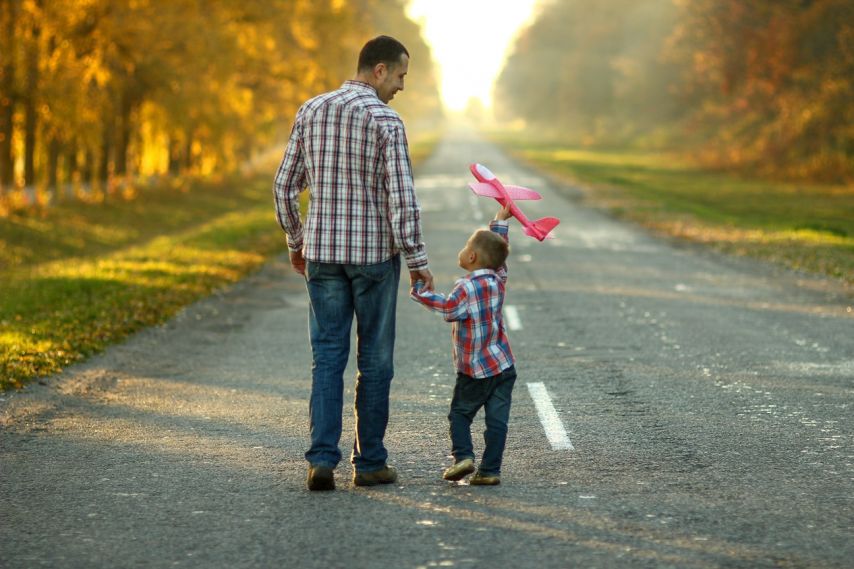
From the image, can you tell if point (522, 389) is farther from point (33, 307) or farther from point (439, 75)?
point (439, 75)

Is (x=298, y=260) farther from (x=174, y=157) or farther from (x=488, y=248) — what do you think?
(x=174, y=157)

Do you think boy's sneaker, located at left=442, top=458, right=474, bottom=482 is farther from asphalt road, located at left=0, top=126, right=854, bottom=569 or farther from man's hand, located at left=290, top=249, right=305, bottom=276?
man's hand, located at left=290, top=249, right=305, bottom=276

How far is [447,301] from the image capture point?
575 cm

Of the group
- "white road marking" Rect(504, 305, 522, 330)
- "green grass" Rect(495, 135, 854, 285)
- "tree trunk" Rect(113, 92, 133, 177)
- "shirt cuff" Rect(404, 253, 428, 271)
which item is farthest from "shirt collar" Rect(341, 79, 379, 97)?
"tree trunk" Rect(113, 92, 133, 177)

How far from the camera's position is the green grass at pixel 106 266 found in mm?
10781

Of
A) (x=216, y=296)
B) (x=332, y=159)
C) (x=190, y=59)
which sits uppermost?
(x=190, y=59)

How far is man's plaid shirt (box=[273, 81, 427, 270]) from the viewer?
5.71m

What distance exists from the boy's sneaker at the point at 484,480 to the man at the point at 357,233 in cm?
42

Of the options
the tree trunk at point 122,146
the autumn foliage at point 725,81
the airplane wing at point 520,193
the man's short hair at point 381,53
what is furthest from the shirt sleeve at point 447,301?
the autumn foliage at point 725,81

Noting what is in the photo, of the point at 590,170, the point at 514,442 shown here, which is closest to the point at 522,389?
the point at 514,442

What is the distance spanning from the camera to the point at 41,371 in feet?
30.3

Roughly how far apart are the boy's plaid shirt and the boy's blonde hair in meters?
0.06

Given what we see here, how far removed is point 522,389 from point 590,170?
44.7 m

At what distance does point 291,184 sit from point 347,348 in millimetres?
886
